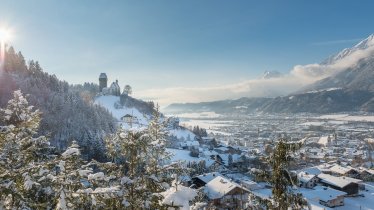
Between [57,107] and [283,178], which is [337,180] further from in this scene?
[57,107]

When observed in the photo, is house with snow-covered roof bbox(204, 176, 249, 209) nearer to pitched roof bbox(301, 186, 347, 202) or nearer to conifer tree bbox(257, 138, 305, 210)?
pitched roof bbox(301, 186, 347, 202)

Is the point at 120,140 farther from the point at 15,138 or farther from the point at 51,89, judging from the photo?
the point at 51,89

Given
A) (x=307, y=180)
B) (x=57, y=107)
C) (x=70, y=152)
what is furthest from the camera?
(x=57, y=107)

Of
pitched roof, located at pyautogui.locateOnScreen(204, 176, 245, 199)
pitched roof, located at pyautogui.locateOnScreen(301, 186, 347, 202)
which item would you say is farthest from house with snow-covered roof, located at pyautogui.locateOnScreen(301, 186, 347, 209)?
pitched roof, located at pyautogui.locateOnScreen(204, 176, 245, 199)

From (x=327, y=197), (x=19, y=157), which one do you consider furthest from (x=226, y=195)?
(x=19, y=157)

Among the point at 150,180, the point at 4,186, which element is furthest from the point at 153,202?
the point at 4,186

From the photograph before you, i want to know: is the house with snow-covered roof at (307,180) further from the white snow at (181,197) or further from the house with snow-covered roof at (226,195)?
the white snow at (181,197)

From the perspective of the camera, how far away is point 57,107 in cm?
12312

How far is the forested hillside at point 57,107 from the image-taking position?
107 meters

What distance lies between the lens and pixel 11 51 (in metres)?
159

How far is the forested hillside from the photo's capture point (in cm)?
10738

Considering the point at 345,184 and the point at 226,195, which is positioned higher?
the point at 226,195

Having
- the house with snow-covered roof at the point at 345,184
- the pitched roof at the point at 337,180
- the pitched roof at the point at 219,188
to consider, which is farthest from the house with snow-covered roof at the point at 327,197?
the pitched roof at the point at 219,188

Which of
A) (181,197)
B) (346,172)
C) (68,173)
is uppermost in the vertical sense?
(68,173)
